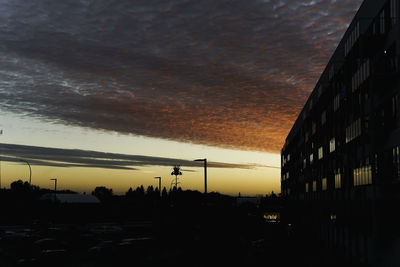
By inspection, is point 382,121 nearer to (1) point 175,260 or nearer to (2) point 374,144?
(2) point 374,144

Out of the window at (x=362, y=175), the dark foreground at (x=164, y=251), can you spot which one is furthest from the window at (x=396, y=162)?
the dark foreground at (x=164, y=251)

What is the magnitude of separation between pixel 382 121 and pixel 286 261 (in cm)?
1615

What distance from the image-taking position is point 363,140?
44562 millimetres

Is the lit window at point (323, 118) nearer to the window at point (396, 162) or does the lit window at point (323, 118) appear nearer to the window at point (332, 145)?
the window at point (332, 145)

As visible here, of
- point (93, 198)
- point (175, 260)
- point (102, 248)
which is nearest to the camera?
point (175, 260)

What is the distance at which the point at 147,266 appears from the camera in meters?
37.3

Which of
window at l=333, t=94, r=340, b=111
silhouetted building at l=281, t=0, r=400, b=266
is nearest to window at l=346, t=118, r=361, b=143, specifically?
silhouetted building at l=281, t=0, r=400, b=266

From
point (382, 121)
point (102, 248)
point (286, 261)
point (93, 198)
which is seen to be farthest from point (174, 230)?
point (93, 198)

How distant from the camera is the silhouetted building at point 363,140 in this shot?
38.9 m

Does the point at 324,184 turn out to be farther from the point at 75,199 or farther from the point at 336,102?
the point at 75,199

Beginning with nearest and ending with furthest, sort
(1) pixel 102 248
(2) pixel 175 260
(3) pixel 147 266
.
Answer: (3) pixel 147 266, (2) pixel 175 260, (1) pixel 102 248

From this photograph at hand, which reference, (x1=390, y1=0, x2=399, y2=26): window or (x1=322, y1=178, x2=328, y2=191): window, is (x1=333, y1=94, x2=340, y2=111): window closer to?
(x1=322, y1=178, x2=328, y2=191): window

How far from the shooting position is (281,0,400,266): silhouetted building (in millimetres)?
38906

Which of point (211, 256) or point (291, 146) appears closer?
point (211, 256)
